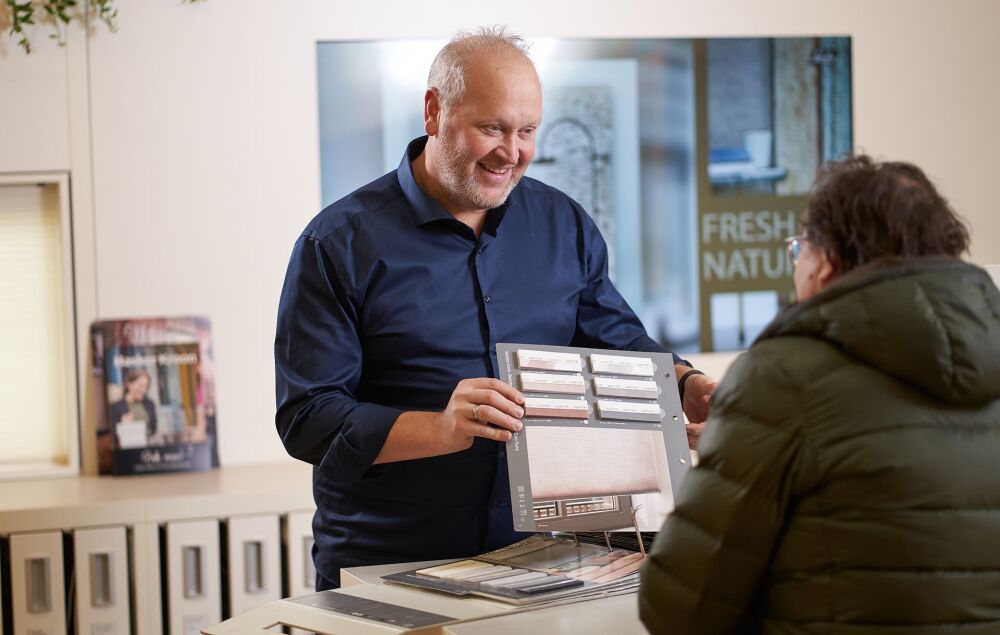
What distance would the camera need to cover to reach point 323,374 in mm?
2074

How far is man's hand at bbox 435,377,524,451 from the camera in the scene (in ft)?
5.96

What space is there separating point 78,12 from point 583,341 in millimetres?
2001

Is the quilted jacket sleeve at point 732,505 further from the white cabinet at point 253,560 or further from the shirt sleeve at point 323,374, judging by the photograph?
the white cabinet at point 253,560

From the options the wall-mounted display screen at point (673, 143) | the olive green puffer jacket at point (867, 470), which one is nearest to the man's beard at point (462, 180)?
the olive green puffer jacket at point (867, 470)

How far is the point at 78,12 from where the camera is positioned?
3.44m

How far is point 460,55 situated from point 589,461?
79 centimetres

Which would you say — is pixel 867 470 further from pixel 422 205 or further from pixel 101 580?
Result: pixel 101 580

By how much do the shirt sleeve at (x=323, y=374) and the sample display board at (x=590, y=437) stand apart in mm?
267

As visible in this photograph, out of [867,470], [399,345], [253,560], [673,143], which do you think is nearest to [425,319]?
[399,345]

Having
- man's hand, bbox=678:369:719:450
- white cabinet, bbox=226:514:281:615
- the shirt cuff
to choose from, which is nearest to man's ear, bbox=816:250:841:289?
man's hand, bbox=678:369:719:450

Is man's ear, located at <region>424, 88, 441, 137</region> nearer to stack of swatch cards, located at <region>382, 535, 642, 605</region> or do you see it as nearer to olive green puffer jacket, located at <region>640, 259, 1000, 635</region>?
stack of swatch cards, located at <region>382, 535, 642, 605</region>

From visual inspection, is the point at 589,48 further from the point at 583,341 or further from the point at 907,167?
the point at 907,167

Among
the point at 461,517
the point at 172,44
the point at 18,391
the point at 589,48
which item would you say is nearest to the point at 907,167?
the point at 461,517

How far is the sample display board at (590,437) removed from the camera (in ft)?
6.07
